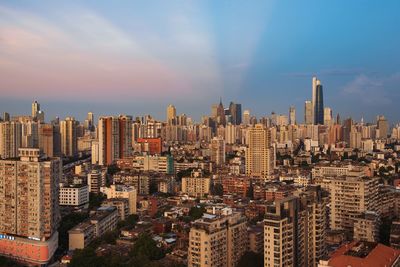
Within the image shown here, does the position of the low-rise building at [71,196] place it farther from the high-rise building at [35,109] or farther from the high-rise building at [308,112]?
the high-rise building at [308,112]

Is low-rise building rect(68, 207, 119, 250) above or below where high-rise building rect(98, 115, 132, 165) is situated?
below

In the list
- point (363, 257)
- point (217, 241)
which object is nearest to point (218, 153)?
point (217, 241)

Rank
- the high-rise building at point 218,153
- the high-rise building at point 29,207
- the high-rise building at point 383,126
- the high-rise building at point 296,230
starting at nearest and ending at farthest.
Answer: the high-rise building at point 296,230 < the high-rise building at point 29,207 < the high-rise building at point 218,153 < the high-rise building at point 383,126

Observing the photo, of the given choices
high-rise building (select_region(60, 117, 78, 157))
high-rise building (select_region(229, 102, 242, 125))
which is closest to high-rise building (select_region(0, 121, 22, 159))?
high-rise building (select_region(60, 117, 78, 157))

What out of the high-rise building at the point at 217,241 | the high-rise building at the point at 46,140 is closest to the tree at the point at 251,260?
the high-rise building at the point at 217,241

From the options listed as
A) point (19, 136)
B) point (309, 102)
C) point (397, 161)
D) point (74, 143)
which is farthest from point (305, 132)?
point (19, 136)

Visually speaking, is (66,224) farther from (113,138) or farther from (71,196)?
(113,138)

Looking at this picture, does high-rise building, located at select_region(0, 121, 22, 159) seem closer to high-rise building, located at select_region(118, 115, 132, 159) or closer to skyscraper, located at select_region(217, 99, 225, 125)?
high-rise building, located at select_region(118, 115, 132, 159)
